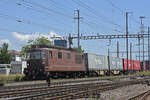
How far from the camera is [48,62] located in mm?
28281

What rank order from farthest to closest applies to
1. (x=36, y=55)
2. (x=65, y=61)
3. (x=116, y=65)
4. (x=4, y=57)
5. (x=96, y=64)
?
(x=4, y=57) → (x=116, y=65) → (x=96, y=64) → (x=65, y=61) → (x=36, y=55)

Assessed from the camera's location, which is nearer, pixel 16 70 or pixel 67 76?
pixel 67 76

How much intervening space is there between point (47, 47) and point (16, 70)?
1526 inches

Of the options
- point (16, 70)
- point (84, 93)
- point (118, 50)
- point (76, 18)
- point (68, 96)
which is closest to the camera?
point (68, 96)

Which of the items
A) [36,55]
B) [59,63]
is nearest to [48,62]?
[36,55]

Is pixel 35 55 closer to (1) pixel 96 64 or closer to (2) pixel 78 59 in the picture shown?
(2) pixel 78 59

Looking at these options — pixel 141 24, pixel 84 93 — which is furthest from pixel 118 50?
pixel 84 93

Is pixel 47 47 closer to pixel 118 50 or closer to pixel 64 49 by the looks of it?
pixel 64 49

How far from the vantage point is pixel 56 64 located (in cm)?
2945

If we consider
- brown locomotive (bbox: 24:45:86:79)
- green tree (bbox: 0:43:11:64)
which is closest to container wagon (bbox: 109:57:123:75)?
brown locomotive (bbox: 24:45:86:79)

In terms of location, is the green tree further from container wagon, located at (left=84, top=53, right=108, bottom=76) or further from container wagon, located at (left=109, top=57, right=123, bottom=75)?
container wagon, located at (left=84, top=53, right=108, bottom=76)

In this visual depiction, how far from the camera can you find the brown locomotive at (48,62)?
92.7 ft

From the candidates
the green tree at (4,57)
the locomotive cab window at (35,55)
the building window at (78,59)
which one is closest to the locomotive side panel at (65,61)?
the building window at (78,59)

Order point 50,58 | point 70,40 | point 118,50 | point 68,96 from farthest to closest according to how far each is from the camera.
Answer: point 118,50 < point 70,40 < point 50,58 < point 68,96
